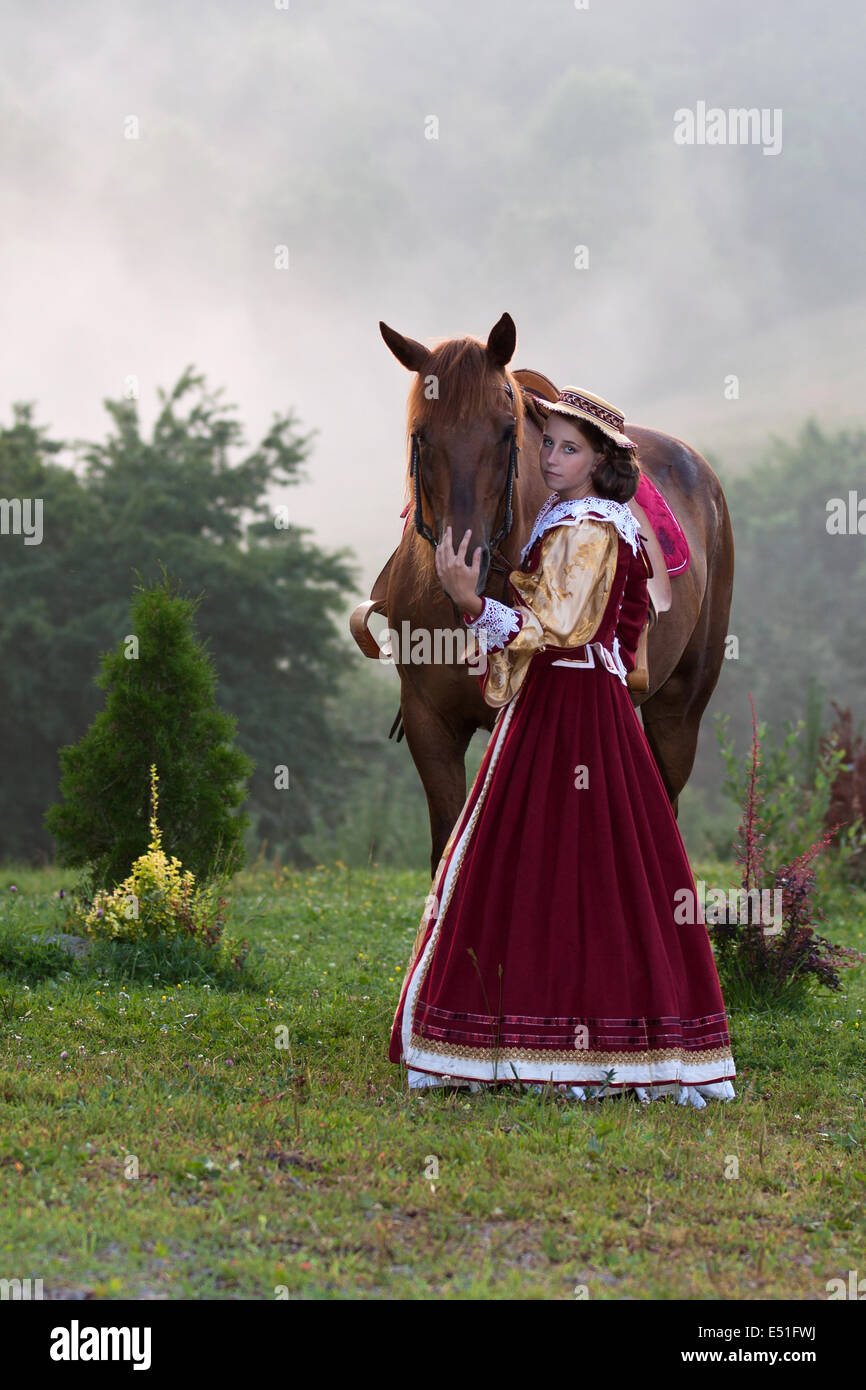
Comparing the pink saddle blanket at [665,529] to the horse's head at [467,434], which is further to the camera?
the pink saddle blanket at [665,529]

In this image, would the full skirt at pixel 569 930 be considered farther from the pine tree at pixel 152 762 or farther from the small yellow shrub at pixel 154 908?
the pine tree at pixel 152 762

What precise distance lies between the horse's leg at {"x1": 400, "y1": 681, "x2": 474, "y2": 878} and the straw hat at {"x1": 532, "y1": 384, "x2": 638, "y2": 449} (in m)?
1.22

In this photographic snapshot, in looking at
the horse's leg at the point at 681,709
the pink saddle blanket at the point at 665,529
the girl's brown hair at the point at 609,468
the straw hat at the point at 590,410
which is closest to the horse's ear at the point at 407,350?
the straw hat at the point at 590,410

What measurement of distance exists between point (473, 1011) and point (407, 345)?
2.21 m

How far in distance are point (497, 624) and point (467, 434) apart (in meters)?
0.61

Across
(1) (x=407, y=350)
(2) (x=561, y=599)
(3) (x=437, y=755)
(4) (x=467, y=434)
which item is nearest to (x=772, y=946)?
(3) (x=437, y=755)

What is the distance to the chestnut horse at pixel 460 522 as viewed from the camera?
3.96 m

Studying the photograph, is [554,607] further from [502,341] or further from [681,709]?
[681,709]

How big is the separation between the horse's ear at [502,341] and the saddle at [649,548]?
0.98 ft

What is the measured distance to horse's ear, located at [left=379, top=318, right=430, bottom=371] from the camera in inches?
166

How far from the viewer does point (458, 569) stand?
3803 millimetres

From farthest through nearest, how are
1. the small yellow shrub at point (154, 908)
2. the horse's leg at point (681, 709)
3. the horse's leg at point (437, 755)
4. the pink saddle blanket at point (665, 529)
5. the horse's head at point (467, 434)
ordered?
1. the horse's leg at point (681, 709)
2. the small yellow shrub at point (154, 908)
3. the pink saddle blanket at point (665, 529)
4. the horse's leg at point (437, 755)
5. the horse's head at point (467, 434)
